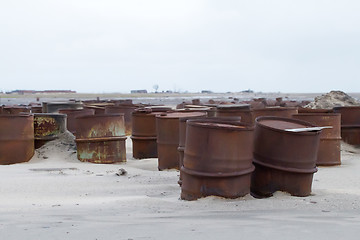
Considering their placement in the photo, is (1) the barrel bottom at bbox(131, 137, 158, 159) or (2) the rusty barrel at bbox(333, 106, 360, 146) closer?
(1) the barrel bottom at bbox(131, 137, 158, 159)

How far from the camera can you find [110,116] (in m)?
9.15

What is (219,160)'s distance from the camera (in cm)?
500

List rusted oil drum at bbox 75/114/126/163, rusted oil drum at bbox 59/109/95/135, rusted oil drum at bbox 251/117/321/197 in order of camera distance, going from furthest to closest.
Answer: rusted oil drum at bbox 59/109/95/135, rusted oil drum at bbox 75/114/126/163, rusted oil drum at bbox 251/117/321/197

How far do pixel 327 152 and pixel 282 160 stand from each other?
13.2 ft

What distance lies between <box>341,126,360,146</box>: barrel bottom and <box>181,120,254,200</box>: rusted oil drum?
6667 mm

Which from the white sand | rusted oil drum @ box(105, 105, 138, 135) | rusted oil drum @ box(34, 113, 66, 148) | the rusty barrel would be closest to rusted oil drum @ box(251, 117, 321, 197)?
the white sand

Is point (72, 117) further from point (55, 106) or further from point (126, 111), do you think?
point (55, 106)

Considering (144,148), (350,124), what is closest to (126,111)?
(144,148)

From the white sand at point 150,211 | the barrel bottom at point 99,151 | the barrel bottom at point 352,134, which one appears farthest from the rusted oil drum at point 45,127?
the barrel bottom at point 352,134

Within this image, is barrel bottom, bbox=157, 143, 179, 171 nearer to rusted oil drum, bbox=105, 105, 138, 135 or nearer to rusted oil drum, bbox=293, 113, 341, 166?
rusted oil drum, bbox=293, 113, 341, 166

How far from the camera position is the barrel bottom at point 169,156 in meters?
8.16

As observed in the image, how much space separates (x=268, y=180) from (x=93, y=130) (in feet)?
14.5

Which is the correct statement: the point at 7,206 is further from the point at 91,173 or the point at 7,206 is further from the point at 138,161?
the point at 138,161

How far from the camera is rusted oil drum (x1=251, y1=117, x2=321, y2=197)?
5398mm
